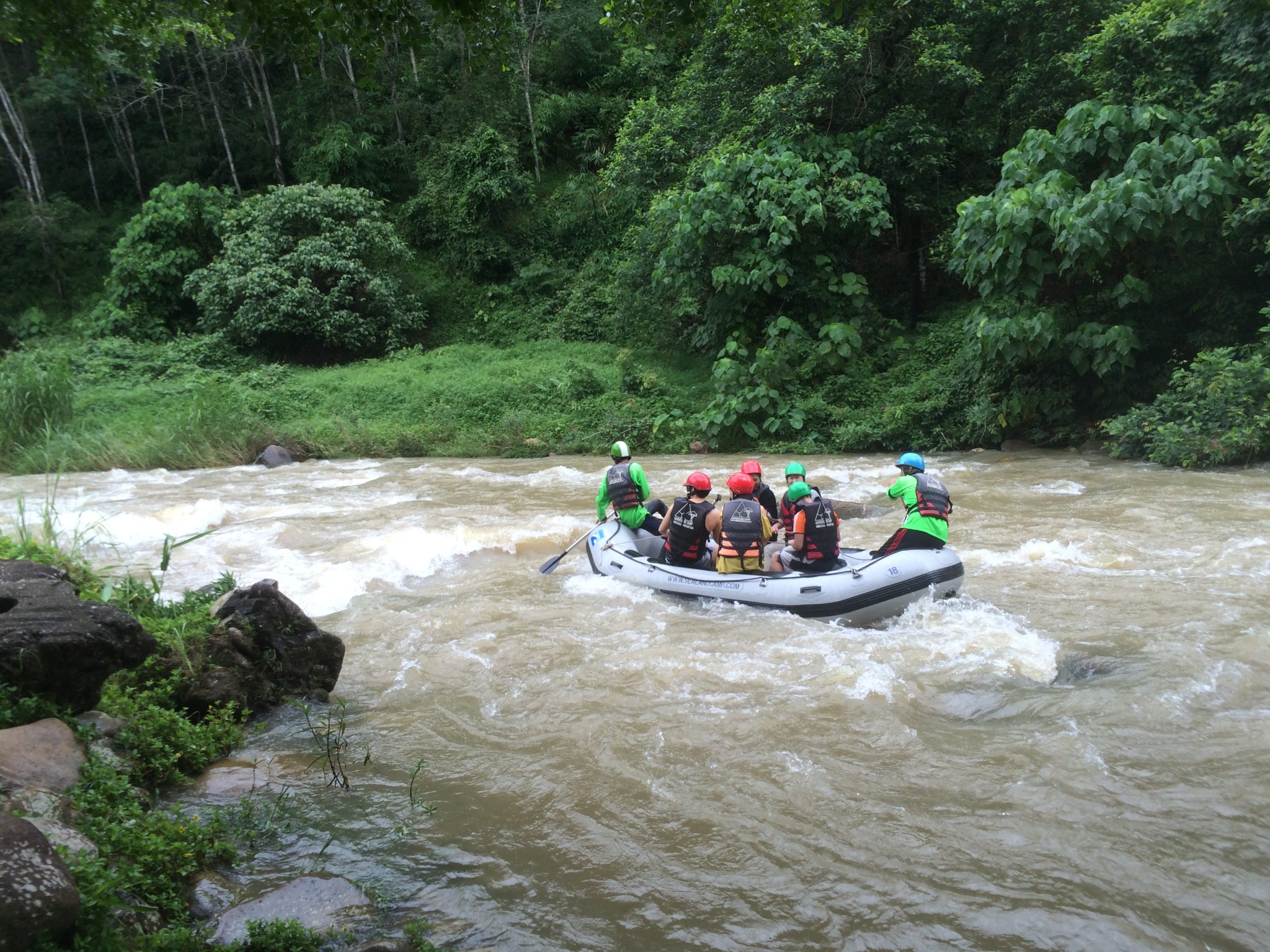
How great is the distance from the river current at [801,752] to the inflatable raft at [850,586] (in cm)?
13

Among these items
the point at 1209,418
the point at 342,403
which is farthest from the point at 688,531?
the point at 342,403

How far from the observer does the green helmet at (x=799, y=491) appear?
7762 millimetres

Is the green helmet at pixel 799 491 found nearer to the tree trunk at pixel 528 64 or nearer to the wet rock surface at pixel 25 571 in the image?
the wet rock surface at pixel 25 571

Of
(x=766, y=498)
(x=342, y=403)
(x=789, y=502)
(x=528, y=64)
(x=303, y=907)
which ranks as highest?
(x=528, y=64)

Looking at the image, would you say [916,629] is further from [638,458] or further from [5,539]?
[638,458]

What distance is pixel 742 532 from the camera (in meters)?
7.96

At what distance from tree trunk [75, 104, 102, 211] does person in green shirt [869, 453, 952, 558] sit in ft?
91.5

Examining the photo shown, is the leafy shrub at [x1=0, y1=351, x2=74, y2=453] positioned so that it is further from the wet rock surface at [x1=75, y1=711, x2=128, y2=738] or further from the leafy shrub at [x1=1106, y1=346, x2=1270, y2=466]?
the leafy shrub at [x1=1106, y1=346, x2=1270, y2=466]

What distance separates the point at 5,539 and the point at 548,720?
13.3 feet

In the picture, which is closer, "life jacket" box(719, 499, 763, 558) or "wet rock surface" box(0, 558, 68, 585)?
"wet rock surface" box(0, 558, 68, 585)

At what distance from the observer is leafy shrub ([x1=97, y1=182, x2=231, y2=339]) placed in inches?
900

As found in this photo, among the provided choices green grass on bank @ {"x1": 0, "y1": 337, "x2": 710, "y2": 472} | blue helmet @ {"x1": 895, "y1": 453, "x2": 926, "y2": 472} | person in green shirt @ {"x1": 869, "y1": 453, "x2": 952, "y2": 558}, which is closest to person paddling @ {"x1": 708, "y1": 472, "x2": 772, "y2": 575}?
person in green shirt @ {"x1": 869, "y1": 453, "x2": 952, "y2": 558}

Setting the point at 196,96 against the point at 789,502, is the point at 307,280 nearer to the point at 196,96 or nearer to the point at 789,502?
the point at 196,96

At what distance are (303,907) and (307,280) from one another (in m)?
19.5
